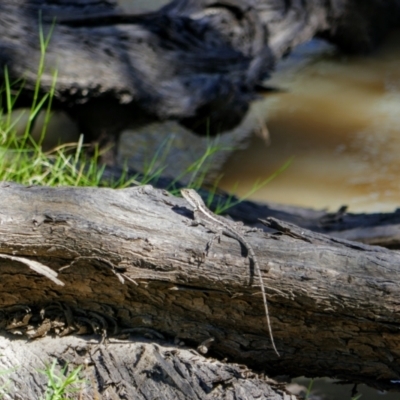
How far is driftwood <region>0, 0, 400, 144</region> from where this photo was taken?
3.22m

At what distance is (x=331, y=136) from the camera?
4.66 meters

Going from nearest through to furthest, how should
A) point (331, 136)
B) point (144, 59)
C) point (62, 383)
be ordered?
1. point (62, 383)
2. point (144, 59)
3. point (331, 136)

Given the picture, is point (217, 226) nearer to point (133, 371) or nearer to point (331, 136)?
point (133, 371)

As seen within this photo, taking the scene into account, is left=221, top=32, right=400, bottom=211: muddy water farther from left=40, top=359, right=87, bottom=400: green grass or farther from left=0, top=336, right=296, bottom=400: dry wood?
left=40, top=359, right=87, bottom=400: green grass

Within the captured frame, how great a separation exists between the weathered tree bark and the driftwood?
5.22 feet

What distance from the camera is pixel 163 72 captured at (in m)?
3.53

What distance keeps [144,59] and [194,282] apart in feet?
6.57

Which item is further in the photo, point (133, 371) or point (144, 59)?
point (144, 59)

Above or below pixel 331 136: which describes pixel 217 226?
above

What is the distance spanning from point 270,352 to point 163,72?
2049 mm

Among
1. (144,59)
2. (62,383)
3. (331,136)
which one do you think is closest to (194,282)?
(62,383)

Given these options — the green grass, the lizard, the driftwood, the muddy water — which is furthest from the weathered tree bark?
the muddy water

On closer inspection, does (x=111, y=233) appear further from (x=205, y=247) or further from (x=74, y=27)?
(x=74, y=27)

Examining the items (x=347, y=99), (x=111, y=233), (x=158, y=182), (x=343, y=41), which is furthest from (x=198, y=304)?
(x=343, y=41)
